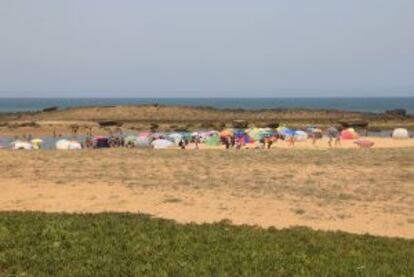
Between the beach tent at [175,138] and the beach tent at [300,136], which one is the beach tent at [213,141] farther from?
the beach tent at [300,136]

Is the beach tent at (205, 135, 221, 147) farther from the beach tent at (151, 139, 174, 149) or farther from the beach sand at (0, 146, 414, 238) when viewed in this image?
the beach sand at (0, 146, 414, 238)

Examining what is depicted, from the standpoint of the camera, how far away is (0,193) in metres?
17.6

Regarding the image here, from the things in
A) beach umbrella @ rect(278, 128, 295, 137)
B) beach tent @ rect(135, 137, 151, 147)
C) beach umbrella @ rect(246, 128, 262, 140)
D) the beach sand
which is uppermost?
the beach sand

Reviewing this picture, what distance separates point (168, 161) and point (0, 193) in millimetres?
9040

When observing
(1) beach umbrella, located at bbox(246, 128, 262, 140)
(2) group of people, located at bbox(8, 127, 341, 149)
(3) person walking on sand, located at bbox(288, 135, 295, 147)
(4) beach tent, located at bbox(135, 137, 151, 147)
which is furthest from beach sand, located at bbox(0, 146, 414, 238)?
(1) beach umbrella, located at bbox(246, 128, 262, 140)

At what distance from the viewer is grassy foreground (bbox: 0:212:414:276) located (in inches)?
358

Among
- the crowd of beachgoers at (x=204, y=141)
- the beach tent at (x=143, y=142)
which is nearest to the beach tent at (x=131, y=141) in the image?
the crowd of beachgoers at (x=204, y=141)

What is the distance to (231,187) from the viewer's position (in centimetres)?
1875

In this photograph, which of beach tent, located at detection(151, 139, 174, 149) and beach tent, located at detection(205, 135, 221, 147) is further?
beach tent, located at detection(205, 135, 221, 147)

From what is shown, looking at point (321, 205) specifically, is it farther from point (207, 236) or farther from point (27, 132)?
point (27, 132)

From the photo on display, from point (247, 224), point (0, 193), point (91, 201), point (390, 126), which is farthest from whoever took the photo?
point (390, 126)

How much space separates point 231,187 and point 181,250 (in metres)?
8.66

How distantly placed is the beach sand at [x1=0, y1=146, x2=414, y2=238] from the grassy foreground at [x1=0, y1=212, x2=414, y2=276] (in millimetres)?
1789

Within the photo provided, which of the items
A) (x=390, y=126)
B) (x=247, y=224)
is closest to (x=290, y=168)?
(x=247, y=224)
